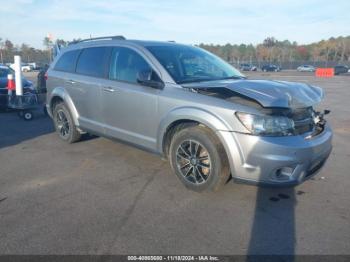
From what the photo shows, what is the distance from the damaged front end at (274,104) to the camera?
357 cm

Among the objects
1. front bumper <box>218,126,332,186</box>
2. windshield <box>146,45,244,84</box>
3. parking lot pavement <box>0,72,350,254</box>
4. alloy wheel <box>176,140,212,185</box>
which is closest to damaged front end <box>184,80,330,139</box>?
front bumper <box>218,126,332,186</box>

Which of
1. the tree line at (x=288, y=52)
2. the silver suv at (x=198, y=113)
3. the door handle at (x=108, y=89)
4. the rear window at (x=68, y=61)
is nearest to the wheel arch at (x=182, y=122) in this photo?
the silver suv at (x=198, y=113)

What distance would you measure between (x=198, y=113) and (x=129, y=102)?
127 cm

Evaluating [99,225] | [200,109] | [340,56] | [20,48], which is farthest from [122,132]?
[340,56]

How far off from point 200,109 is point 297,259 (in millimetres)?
1867

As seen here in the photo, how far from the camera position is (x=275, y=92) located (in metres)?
3.82

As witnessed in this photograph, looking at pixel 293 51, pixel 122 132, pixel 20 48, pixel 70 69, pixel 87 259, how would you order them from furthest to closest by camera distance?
pixel 293 51 < pixel 20 48 < pixel 70 69 < pixel 122 132 < pixel 87 259

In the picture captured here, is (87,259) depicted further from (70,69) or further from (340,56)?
(340,56)

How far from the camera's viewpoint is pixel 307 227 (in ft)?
11.0

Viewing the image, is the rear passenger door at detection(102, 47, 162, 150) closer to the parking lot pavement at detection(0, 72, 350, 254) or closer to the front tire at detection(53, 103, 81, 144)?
the parking lot pavement at detection(0, 72, 350, 254)

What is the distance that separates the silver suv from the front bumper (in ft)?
0.03

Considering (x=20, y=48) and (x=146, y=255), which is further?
(x=20, y=48)

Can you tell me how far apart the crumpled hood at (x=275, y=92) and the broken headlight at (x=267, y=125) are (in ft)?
0.47

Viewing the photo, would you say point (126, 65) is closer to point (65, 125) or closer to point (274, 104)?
point (65, 125)
